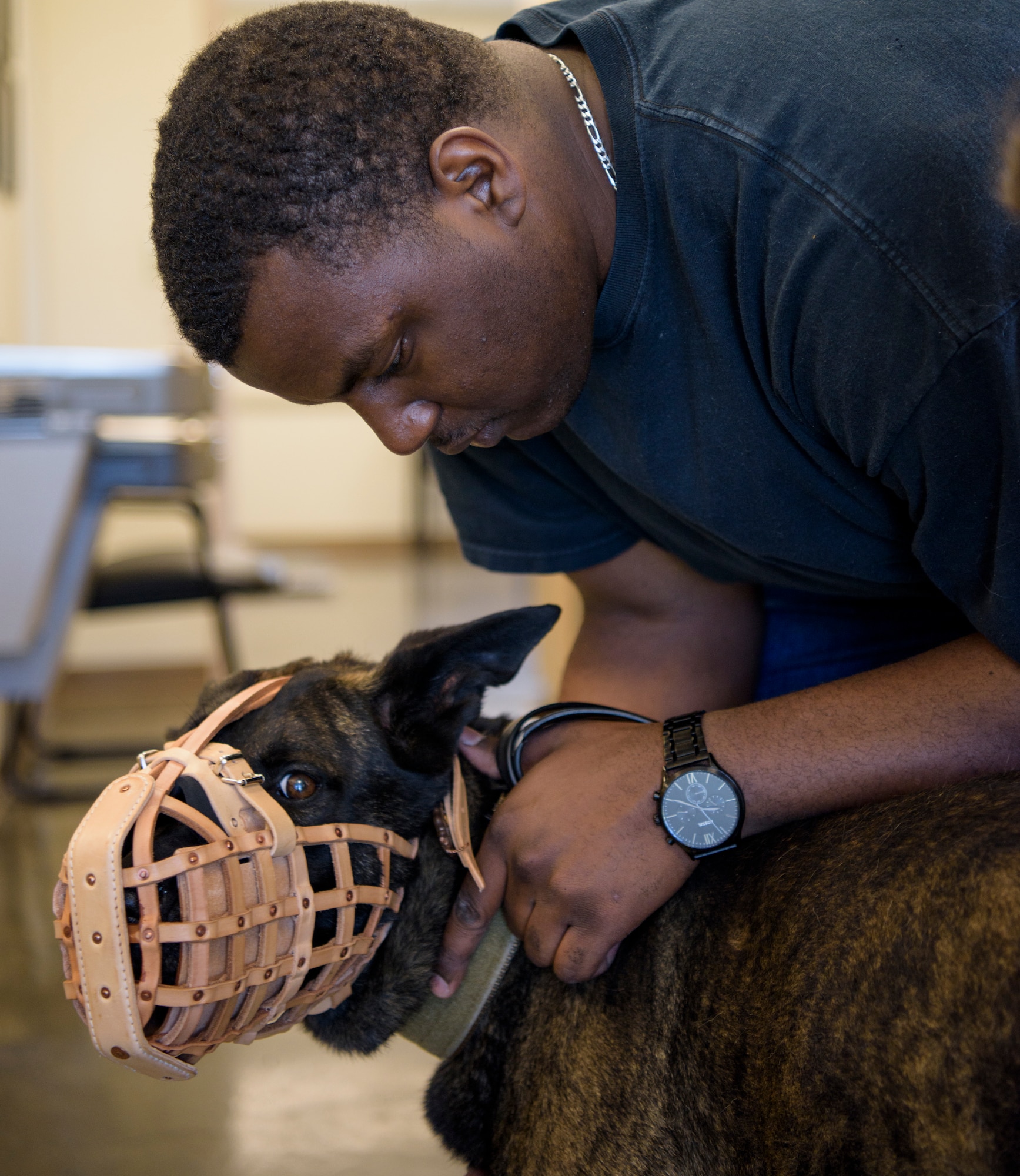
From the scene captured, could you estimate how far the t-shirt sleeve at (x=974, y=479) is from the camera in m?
0.97

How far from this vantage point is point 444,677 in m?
1.45

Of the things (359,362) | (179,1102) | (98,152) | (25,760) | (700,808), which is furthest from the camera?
(98,152)

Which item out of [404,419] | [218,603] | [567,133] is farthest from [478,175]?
[218,603]

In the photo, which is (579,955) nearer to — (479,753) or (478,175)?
(479,753)

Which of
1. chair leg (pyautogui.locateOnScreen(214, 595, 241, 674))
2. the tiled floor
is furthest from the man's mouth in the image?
chair leg (pyautogui.locateOnScreen(214, 595, 241, 674))

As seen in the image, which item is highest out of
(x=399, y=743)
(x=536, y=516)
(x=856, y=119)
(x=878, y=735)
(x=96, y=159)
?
(x=856, y=119)

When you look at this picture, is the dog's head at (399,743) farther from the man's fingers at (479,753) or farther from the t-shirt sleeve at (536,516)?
the t-shirt sleeve at (536,516)

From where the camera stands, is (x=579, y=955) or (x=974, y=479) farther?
(x=579, y=955)

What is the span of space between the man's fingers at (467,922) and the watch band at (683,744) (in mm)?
274

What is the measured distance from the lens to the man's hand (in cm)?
128

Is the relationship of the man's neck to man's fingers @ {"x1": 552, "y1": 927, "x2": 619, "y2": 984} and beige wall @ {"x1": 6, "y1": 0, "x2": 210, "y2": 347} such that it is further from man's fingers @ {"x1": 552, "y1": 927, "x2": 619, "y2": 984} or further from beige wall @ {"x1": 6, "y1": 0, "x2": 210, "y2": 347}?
beige wall @ {"x1": 6, "y1": 0, "x2": 210, "y2": 347}

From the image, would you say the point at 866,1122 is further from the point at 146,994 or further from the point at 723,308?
the point at 723,308

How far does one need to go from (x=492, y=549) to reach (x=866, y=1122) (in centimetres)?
96

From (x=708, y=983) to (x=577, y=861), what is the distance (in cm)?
20
